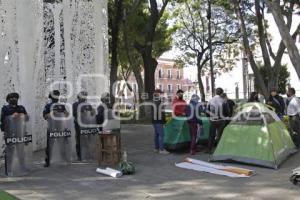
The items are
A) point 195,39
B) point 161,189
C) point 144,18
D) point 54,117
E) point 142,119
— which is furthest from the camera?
point 195,39

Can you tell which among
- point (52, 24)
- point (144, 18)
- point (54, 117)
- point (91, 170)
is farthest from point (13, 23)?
point (144, 18)

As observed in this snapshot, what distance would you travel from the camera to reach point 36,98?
1493cm

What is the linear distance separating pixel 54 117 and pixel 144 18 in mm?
17301

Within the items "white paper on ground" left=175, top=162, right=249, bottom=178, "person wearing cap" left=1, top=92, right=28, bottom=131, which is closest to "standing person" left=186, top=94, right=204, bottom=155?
"white paper on ground" left=175, top=162, right=249, bottom=178

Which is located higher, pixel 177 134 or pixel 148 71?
pixel 148 71

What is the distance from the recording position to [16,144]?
37.5ft

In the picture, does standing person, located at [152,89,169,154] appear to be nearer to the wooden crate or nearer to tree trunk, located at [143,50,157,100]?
the wooden crate

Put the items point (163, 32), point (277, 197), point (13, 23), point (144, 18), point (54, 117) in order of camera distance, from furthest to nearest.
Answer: point (163, 32)
point (144, 18)
point (13, 23)
point (54, 117)
point (277, 197)

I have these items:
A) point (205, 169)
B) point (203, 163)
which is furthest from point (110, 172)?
point (203, 163)

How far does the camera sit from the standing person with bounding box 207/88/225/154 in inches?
542

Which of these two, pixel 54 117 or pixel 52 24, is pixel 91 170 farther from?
pixel 52 24

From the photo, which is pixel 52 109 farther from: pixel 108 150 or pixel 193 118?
pixel 193 118

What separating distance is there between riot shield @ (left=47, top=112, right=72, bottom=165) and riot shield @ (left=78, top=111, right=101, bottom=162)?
0.53 m

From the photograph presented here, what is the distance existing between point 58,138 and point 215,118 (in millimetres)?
4246
